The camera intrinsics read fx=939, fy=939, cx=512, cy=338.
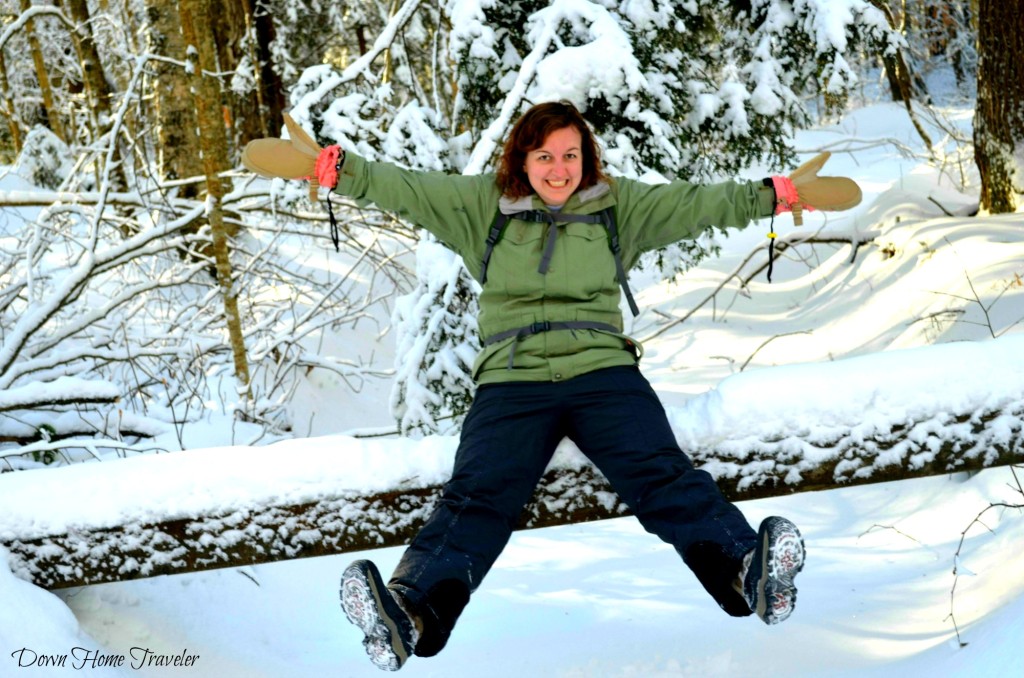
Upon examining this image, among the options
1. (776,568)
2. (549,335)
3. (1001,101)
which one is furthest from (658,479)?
(1001,101)

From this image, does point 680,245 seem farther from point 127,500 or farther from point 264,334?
point 127,500

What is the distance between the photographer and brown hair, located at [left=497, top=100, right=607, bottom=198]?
3.17 metres

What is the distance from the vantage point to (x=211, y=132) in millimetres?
5391

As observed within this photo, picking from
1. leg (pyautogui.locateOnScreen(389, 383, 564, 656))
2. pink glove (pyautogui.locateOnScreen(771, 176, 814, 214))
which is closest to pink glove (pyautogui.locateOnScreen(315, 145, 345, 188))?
leg (pyautogui.locateOnScreen(389, 383, 564, 656))

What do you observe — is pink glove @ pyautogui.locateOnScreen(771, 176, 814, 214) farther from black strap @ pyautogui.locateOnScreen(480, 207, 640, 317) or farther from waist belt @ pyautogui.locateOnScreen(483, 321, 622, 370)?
waist belt @ pyautogui.locateOnScreen(483, 321, 622, 370)

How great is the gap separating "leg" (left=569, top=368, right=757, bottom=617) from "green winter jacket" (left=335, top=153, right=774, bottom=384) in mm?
137

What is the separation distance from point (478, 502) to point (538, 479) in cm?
22

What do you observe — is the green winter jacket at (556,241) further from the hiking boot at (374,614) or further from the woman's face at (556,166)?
the hiking boot at (374,614)

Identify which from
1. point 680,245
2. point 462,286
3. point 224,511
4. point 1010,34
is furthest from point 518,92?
point 1010,34

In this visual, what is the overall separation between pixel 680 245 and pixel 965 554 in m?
2.63

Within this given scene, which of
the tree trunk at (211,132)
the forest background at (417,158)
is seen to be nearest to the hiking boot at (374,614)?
the forest background at (417,158)

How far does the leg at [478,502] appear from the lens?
246cm

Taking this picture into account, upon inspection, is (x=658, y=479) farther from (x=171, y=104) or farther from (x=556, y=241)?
(x=171, y=104)

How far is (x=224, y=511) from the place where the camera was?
2.78 m
